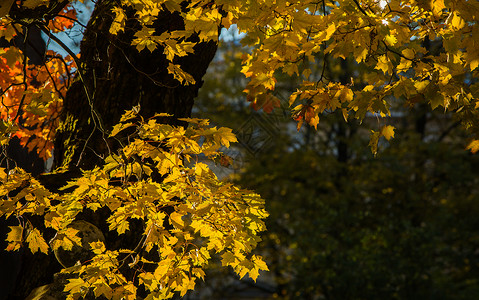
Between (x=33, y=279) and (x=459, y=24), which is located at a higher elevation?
(x=459, y=24)

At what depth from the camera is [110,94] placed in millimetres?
4438

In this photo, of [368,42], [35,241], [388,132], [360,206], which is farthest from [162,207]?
[360,206]

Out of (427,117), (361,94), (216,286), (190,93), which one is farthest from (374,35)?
(427,117)

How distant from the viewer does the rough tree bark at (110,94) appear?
435cm

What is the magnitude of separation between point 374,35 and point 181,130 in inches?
53.3

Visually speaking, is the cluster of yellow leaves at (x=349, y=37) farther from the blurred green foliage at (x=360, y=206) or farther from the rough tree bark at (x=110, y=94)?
the blurred green foliage at (x=360, y=206)

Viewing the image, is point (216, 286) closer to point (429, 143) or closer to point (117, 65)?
point (429, 143)

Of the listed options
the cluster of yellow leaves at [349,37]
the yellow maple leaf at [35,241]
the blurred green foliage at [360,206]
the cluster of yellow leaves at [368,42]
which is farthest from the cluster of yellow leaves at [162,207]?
the blurred green foliage at [360,206]

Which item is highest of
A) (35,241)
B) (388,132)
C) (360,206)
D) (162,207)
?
(360,206)

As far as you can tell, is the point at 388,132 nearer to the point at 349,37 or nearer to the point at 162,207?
the point at 349,37

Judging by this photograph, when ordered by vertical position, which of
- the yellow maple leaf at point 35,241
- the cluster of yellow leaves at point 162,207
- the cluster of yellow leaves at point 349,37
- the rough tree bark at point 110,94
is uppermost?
the cluster of yellow leaves at point 349,37

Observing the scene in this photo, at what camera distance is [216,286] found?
11.6m

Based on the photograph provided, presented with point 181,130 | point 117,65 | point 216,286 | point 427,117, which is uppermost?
point 427,117

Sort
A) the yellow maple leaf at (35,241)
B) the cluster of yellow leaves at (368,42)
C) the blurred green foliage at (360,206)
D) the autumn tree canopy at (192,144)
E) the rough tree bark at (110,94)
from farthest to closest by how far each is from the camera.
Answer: the blurred green foliage at (360,206)
the rough tree bark at (110,94)
the yellow maple leaf at (35,241)
the autumn tree canopy at (192,144)
the cluster of yellow leaves at (368,42)
